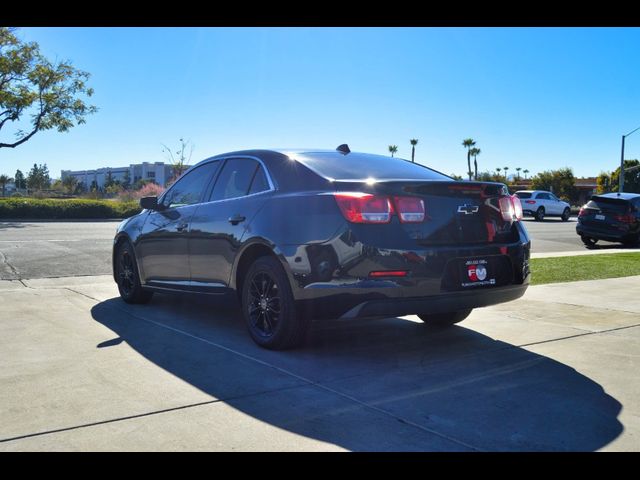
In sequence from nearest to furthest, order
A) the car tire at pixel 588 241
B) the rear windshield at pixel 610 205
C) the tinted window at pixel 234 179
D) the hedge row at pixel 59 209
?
the tinted window at pixel 234 179 → the rear windshield at pixel 610 205 → the car tire at pixel 588 241 → the hedge row at pixel 59 209

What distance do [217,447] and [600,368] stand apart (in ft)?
9.45

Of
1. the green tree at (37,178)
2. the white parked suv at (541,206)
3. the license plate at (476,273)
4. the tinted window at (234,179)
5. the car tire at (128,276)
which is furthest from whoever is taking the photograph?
the green tree at (37,178)

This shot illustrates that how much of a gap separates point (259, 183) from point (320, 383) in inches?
74.7

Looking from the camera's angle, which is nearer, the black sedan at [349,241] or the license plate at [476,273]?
the black sedan at [349,241]

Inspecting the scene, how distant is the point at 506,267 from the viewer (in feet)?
15.0

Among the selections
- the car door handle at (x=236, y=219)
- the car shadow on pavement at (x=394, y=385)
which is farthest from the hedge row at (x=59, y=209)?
the car door handle at (x=236, y=219)

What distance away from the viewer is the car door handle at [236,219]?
4901 mm

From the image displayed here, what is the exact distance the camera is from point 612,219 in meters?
17.1

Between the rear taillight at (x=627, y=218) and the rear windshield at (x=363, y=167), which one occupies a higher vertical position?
the rear windshield at (x=363, y=167)

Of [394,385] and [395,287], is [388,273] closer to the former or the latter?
[395,287]

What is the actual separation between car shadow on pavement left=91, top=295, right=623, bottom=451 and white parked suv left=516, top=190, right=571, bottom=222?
1273 inches

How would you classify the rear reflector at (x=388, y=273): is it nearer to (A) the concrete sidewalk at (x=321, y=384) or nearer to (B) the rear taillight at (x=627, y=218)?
(A) the concrete sidewalk at (x=321, y=384)
